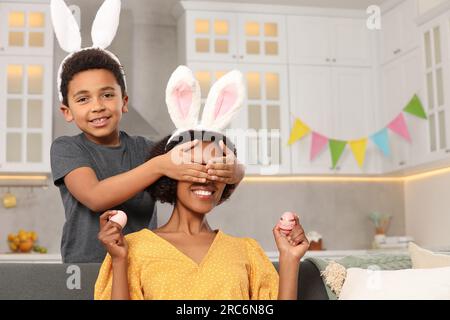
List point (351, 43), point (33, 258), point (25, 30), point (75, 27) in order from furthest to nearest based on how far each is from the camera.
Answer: point (351, 43)
point (25, 30)
point (33, 258)
point (75, 27)

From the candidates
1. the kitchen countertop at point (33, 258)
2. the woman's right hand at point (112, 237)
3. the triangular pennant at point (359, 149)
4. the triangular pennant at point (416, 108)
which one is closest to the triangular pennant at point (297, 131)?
the triangular pennant at point (359, 149)

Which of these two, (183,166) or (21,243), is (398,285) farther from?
(21,243)

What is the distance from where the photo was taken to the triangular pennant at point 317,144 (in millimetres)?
4098

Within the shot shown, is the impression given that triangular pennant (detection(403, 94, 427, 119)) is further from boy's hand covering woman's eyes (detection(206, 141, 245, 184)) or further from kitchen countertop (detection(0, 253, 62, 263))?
boy's hand covering woman's eyes (detection(206, 141, 245, 184))

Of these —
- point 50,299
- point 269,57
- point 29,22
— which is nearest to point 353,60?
point 269,57

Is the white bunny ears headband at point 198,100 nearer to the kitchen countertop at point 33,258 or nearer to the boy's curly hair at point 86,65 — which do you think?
the boy's curly hair at point 86,65

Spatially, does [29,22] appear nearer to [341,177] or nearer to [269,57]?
[269,57]

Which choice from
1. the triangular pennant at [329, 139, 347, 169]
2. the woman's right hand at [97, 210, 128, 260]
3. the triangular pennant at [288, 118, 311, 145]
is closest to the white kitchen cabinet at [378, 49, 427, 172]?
the triangular pennant at [329, 139, 347, 169]

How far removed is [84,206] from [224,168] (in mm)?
356

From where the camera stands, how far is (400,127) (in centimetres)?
395

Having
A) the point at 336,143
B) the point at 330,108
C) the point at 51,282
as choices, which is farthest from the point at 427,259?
the point at 330,108

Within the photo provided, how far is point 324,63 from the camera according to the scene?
13.9 ft
